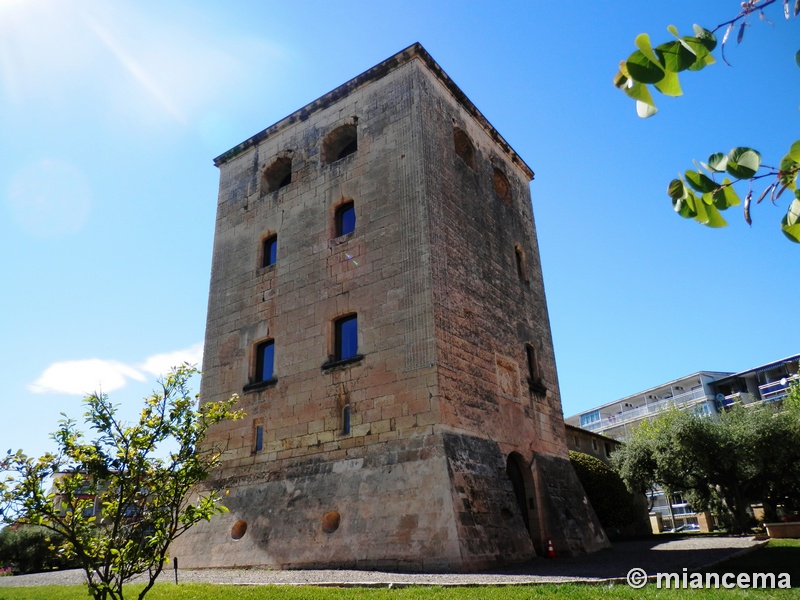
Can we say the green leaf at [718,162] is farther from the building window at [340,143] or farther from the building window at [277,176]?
the building window at [277,176]

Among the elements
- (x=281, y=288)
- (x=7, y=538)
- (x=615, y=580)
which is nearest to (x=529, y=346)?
(x=281, y=288)

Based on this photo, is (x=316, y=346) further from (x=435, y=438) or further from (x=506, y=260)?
(x=506, y=260)

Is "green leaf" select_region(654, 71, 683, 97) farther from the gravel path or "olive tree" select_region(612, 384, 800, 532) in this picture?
"olive tree" select_region(612, 384, 800, 532)

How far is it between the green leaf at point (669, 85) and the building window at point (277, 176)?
17215 mm

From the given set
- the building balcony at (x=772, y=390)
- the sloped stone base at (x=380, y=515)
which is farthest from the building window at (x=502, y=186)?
the building balcony at (x=772, y=390)

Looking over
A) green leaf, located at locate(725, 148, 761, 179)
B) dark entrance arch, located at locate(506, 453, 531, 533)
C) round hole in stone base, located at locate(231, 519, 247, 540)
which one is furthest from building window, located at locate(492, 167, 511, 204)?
green leaf, located at locate(725, 148, 761, 179)

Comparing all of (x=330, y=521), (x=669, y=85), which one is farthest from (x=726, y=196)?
(x=330, y=521)

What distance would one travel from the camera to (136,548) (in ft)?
20.7

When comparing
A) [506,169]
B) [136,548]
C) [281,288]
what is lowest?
[136,548]

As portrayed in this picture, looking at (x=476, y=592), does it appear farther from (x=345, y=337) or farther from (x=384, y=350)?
(x=345, y=337)

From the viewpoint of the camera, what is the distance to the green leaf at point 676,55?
191cm

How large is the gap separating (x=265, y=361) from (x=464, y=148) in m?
8.87

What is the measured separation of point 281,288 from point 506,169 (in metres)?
9.07

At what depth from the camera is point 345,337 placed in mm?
14523
